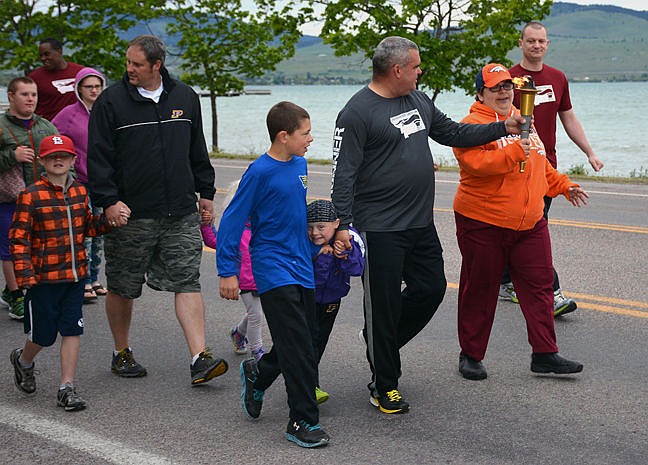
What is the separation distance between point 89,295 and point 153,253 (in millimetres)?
2402

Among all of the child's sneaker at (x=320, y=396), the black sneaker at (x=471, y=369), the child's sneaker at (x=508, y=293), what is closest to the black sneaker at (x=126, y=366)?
the child's sneaker at (x=320, y=396)

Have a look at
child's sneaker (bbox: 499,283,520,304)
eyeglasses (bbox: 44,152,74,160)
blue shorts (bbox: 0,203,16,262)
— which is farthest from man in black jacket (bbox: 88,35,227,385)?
child's sneaker (bbox: 499,283,520,304)

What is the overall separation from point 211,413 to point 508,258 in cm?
215

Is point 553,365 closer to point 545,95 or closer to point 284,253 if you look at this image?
point 284,253

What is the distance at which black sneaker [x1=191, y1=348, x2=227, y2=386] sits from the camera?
566 cm

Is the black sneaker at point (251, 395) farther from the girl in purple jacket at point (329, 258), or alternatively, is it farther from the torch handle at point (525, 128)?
the torch handle at point (525, 128)

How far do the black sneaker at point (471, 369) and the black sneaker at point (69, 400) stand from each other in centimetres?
233

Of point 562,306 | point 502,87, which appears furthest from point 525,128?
point 562,306

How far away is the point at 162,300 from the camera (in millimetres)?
8141

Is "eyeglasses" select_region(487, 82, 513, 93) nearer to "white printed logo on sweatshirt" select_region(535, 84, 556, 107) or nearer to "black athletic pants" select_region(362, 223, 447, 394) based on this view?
"black athletic pants" select_region(362, 223, 447, 394)

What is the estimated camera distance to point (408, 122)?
5.28 meters

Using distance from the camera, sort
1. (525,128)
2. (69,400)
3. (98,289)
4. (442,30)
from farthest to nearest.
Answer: (442,30) < (98,289) < (69,400) < (525,128)

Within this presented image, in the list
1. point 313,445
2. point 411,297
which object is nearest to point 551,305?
point 411,297

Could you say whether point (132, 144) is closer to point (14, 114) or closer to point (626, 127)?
point (14, 114)
